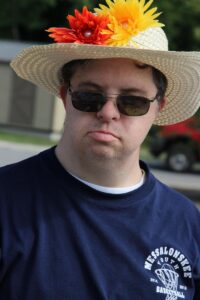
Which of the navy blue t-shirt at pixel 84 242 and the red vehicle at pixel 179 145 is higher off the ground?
the navy blue t-shirt at pixel 84 242

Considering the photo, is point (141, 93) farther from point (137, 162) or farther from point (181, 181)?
point (181, 181)

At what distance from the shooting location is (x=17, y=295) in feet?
6.01

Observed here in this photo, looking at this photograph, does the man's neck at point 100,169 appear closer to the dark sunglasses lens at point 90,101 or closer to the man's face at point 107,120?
the man's face at point 107,120

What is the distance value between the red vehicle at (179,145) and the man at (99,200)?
12451 mm

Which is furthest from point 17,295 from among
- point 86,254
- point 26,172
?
point 26,172

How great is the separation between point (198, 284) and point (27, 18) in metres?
28.4

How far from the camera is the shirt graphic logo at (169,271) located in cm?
198

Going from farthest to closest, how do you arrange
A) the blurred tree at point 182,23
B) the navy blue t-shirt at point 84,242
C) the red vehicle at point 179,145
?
the blurred tree at point 182,23 → the red vehicle at point 179,145 → the navy blue t-shirt at point 84,242

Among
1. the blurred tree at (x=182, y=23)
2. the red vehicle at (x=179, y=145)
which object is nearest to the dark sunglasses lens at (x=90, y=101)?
the red vehicle at (x=179, y=145)

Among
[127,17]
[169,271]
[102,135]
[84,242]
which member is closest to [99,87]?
[102,135]

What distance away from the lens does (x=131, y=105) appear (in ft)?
6.46

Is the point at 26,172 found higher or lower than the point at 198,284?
higher

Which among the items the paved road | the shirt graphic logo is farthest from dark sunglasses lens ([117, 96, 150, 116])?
the paved road

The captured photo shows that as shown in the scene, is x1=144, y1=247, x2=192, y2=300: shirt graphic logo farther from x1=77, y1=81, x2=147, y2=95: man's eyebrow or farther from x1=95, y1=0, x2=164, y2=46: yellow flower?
x1=95, y1=0, x2=164, y2=46: yellow flower
